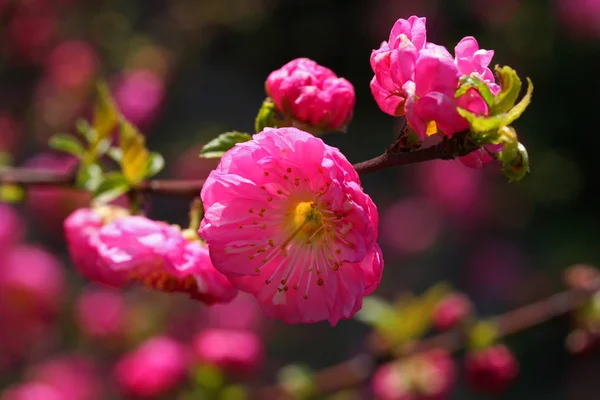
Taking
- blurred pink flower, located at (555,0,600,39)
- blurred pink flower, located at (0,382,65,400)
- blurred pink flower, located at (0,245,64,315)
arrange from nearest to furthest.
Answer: blurred pink flower, located at (0,382,65,400)
blurred pink flower, located at (0,245,64,315)
blurred pink flower, located at (555,0,600,39)

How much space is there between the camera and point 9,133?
128 inches

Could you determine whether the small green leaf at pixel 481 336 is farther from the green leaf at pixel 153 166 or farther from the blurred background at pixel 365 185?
the blurred background at pixel 365 185

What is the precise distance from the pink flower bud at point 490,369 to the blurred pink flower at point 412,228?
1.75 m

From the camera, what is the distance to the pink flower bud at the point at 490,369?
1441 millimetres

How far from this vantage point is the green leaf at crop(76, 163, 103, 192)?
3.64 ft

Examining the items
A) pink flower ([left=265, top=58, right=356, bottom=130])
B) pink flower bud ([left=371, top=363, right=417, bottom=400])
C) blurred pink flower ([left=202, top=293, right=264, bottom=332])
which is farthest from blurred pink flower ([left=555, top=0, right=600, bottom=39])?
pink flower ([left=265, top=58, right=356, bottom=130])

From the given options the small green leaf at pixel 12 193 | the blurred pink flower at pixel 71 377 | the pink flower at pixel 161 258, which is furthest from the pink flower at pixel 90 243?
the blurred pink flower at pixel 71 377

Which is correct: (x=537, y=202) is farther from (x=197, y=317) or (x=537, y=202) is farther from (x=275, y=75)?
(x=275, y=75)

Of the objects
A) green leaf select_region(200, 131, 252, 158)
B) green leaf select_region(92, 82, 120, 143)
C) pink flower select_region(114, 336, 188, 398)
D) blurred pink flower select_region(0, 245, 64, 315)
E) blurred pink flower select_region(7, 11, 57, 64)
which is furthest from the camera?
blurred pink flower select_region(7, 11, 57, 64)

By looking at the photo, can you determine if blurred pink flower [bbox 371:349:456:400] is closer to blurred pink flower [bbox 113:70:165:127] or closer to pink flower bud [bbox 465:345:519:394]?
pink flower bud [bbox 465:345:519:394]

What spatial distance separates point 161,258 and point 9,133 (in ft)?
9.07

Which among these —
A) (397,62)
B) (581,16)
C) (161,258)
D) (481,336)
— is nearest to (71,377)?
(481,336)

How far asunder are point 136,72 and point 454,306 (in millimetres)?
2321

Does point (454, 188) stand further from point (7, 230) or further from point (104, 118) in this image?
point (104, 118)
